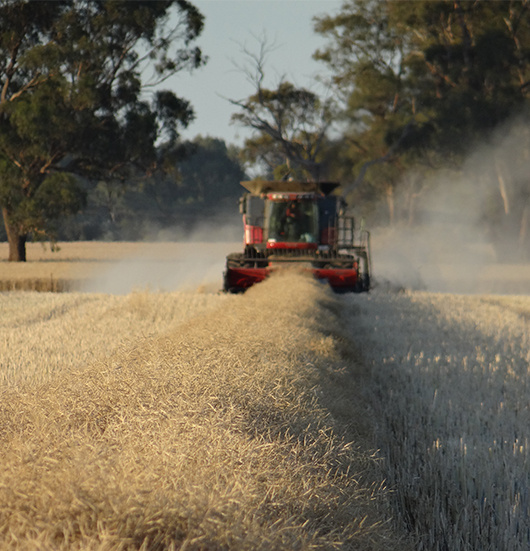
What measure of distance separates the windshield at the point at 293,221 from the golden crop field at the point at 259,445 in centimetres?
891

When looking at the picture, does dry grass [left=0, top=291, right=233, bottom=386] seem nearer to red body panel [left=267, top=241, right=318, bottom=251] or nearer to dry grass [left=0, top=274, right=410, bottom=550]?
dry grass [left=0, top=274, right=410, bottom=550]

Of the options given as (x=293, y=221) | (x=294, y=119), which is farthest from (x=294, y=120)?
(x=293, y=221)

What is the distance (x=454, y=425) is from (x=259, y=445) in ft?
9.81

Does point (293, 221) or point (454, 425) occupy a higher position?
point (293, 221)

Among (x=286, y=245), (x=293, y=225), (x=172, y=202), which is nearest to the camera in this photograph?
(x=286, y=245)

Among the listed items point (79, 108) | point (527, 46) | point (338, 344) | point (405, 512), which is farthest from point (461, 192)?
point (405, 512)

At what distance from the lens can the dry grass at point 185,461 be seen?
6.52 feet

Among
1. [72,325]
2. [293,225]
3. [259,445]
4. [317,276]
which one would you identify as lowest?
[72,325]

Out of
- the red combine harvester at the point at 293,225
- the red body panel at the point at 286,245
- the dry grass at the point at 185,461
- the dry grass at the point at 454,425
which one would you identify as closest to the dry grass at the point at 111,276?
the red combine harvester at the point at 293,225

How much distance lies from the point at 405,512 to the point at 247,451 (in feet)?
4.14

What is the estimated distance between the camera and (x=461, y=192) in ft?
173

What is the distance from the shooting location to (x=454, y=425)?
519cm

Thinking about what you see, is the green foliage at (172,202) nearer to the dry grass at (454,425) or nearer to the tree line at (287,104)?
the tree line at (287,104)

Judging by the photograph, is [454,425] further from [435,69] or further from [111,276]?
[435,69]
